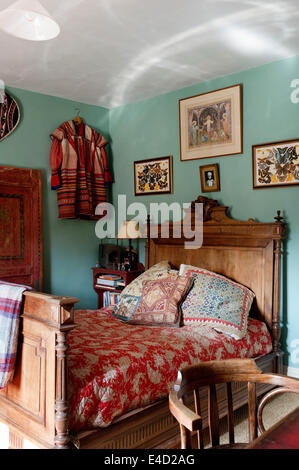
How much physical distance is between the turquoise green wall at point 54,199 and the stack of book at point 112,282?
0.32 m

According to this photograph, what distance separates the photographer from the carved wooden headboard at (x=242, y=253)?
3.20 meters

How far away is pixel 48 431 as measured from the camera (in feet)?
6.13

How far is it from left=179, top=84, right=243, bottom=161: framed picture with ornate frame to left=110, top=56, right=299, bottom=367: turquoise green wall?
62 mm

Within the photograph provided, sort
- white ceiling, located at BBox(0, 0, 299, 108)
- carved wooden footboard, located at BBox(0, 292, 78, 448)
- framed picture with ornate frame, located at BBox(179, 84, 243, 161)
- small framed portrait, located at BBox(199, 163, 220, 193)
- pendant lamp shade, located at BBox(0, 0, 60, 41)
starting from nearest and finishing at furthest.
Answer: carved wooden footboard, located at BBox(0, 292, 78, 448) → pendant lamp shade, located at BBox(0, 0, 60, 41) → white ceiling, located at BBox(0, 0, 299, 108) → framed picture with ornate frame, located at BBox(179, 84, 243, 161) → small framed portrait, located at BBox(199, 163, 220, 193)

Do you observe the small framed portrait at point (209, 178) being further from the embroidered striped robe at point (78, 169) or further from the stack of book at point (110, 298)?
the stack of book at point (110, 298)

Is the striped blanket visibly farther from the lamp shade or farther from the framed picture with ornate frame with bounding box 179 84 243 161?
the framed picture with ornate frame with bounding box 179 84 243 161

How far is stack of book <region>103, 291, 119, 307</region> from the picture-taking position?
417 cm

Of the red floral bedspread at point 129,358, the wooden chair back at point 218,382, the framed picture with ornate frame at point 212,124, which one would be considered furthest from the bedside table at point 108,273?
the wooden chair back at point 218,382

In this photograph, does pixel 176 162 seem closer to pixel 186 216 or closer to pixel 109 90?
pixel 186 216

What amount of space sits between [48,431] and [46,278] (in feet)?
7.93

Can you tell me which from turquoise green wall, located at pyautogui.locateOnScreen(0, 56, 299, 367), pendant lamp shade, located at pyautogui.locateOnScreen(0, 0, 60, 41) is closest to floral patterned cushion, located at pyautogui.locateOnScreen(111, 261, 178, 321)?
turquoise green wall, located at pyautogui.locateOnScreen(0, 56, 299, 367)

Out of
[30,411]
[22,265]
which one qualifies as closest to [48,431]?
[30,411]

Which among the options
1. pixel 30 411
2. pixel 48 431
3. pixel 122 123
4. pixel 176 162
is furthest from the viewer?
pixel 122 123

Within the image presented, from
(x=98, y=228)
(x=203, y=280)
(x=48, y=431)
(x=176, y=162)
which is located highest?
(x=176, y=162)
